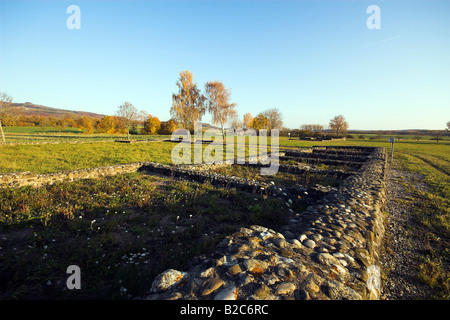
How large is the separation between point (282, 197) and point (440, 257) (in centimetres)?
379

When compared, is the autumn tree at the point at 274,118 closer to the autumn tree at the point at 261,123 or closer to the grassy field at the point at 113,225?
the autumn tree at the point at 261,123

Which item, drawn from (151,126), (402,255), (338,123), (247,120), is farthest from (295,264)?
(338,123)

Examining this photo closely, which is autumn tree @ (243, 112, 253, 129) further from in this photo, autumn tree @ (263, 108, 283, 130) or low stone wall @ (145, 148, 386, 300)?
low stone wall @ (145, 148, 386, 300)

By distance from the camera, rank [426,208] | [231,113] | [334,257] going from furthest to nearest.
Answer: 1. [231,113]
2. [426,208]
3. [334,257]

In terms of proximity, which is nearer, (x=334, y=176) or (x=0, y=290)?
(x=0, y=290)

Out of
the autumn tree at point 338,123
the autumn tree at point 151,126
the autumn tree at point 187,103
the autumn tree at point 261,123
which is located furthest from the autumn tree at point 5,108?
the autumn tree at point 338,123

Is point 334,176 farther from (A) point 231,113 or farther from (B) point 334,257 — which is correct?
(A) point 231,113

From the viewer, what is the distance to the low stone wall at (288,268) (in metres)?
1.92

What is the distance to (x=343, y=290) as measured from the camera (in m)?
2.01

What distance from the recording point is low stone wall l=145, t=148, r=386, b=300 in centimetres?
192

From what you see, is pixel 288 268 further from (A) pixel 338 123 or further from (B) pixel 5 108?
(A) pixel 338 123

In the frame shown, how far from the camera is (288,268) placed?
89.5 inches

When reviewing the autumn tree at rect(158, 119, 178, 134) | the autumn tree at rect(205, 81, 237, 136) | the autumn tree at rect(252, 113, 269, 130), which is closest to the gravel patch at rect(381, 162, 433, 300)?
the autumn tree at rect(205, 81, 237, 136)
